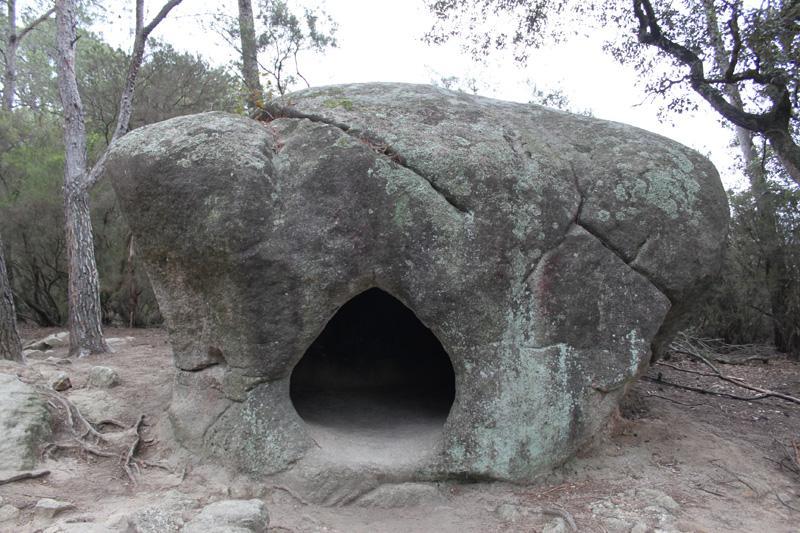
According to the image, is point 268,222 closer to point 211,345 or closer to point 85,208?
point 211,345

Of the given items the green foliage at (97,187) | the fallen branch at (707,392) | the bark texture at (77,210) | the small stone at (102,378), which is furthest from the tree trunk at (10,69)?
the fallen branch at (707,392)

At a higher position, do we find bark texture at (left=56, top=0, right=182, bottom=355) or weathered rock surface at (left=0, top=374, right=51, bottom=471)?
bark texture at (left=56, top=0, right=182, bottom=355)

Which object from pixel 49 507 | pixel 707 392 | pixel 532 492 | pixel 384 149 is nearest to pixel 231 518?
pixel 49 507

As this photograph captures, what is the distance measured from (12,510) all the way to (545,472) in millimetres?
3464

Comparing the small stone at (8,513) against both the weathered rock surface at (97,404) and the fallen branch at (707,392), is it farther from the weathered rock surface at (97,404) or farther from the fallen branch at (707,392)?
the fallen branch at (707,392)

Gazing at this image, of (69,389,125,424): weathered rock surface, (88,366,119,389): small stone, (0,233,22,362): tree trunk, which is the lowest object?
(69,389,125,424): weathered rock surface

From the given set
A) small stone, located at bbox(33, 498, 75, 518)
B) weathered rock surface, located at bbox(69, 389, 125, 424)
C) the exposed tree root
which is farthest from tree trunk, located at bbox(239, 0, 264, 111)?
small stone, located at bbox(33, 498, 75, 518)

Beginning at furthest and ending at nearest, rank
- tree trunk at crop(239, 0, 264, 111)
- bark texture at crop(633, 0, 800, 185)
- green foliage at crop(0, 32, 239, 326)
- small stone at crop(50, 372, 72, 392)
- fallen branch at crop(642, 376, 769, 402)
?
tree trunk at crop(239, 0, 264, 111) → green foliage at crop(0, 32, 239, 326) → bark texture at crop(633, 0, 800, 185) → fallen branch at crop(642, 376, 769, 402) → small stone at crop(50, 372, 72, 392)

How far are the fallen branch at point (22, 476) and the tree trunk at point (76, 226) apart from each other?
4.19 metres

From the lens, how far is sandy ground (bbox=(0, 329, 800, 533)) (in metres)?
3.90

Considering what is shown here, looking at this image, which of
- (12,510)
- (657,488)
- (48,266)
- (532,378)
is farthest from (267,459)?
(48,266)

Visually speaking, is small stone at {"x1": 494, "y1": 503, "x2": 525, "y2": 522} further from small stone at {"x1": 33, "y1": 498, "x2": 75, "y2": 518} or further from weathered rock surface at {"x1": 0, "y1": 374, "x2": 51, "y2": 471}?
weathered rock surface at {"x1": 0, "y1": 374, "x2": 51, "y2": 471}

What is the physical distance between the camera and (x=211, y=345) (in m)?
4.29

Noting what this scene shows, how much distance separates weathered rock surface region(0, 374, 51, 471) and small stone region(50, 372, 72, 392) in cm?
53
